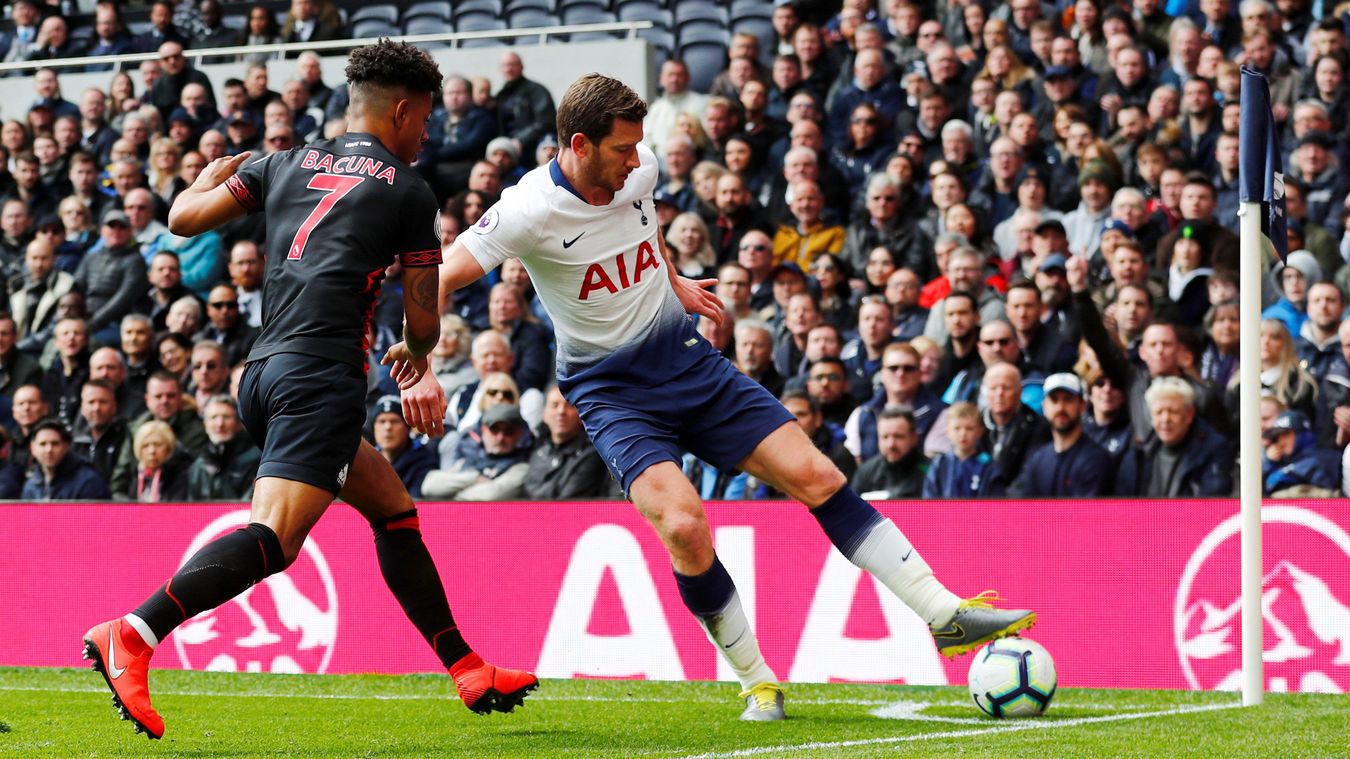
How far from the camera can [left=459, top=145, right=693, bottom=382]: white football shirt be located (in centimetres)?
594

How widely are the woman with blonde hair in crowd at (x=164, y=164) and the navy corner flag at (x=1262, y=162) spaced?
1024cm

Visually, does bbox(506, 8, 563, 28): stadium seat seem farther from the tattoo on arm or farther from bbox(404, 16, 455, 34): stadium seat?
the tattoo on arm

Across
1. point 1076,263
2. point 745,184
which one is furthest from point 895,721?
point 745,184

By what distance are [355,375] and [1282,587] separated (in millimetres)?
4350

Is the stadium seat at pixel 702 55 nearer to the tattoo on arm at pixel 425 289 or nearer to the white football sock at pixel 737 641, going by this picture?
the white football sock at pixel 737 641

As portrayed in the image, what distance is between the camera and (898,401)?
9859mm

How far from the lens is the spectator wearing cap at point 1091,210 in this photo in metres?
11.0

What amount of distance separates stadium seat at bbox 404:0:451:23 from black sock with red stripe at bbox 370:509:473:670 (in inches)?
494

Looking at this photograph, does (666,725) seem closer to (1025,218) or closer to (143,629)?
(143,629)

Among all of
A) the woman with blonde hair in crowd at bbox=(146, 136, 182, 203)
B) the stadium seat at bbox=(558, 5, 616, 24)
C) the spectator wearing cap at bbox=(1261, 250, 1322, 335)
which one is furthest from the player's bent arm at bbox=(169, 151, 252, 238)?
the stadium seat at bbox=(558, 5, 616, 24)

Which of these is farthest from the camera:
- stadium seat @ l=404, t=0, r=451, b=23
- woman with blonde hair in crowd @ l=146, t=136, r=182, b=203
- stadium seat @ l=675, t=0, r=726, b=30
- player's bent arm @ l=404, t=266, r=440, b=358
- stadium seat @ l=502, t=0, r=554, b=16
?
stadium seat @ l=404, t=0, r=451, b=23

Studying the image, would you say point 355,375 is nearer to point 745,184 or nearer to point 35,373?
point 745,184

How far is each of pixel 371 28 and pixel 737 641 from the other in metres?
13.0

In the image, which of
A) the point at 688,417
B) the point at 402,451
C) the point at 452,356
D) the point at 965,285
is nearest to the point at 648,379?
the point at 688,417
